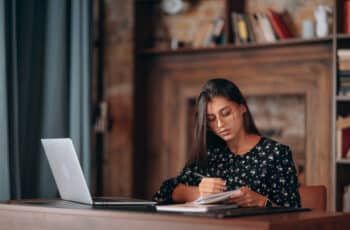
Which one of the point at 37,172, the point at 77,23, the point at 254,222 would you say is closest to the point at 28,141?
the point at 37,172

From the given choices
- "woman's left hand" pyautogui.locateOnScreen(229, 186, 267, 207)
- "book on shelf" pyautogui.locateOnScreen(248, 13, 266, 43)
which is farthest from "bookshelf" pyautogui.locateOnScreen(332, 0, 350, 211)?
"woman's left hand" pyautogui.locateOnScreen(229, 186, 267, 207)

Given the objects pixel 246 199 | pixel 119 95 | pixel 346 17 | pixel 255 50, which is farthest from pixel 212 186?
pixel 119 95

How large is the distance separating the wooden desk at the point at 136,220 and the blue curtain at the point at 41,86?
97 cm

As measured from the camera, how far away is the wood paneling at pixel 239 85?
4488mm

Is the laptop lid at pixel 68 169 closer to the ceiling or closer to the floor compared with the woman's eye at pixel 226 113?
closer to the floor

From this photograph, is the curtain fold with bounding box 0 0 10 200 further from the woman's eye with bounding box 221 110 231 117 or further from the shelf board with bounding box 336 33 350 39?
the shelf board with bounding box 336 33 350 39

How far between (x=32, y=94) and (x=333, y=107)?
1723 mm

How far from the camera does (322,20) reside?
172 inches

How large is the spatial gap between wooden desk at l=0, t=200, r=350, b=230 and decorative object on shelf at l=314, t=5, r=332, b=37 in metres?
2.07

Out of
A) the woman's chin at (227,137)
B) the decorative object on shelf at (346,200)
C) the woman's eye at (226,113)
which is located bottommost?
the decorative object on shelf at (346,200)

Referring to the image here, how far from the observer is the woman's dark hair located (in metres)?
3.15

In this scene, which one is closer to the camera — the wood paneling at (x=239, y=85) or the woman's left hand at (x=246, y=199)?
the woman's left hand at (x=246, y=199)

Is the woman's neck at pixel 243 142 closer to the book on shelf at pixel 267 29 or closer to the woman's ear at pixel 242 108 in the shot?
the woman's ear at pixel 242 108

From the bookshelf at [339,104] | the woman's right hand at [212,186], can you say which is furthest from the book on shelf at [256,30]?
the woman's right hand at [212,186]
